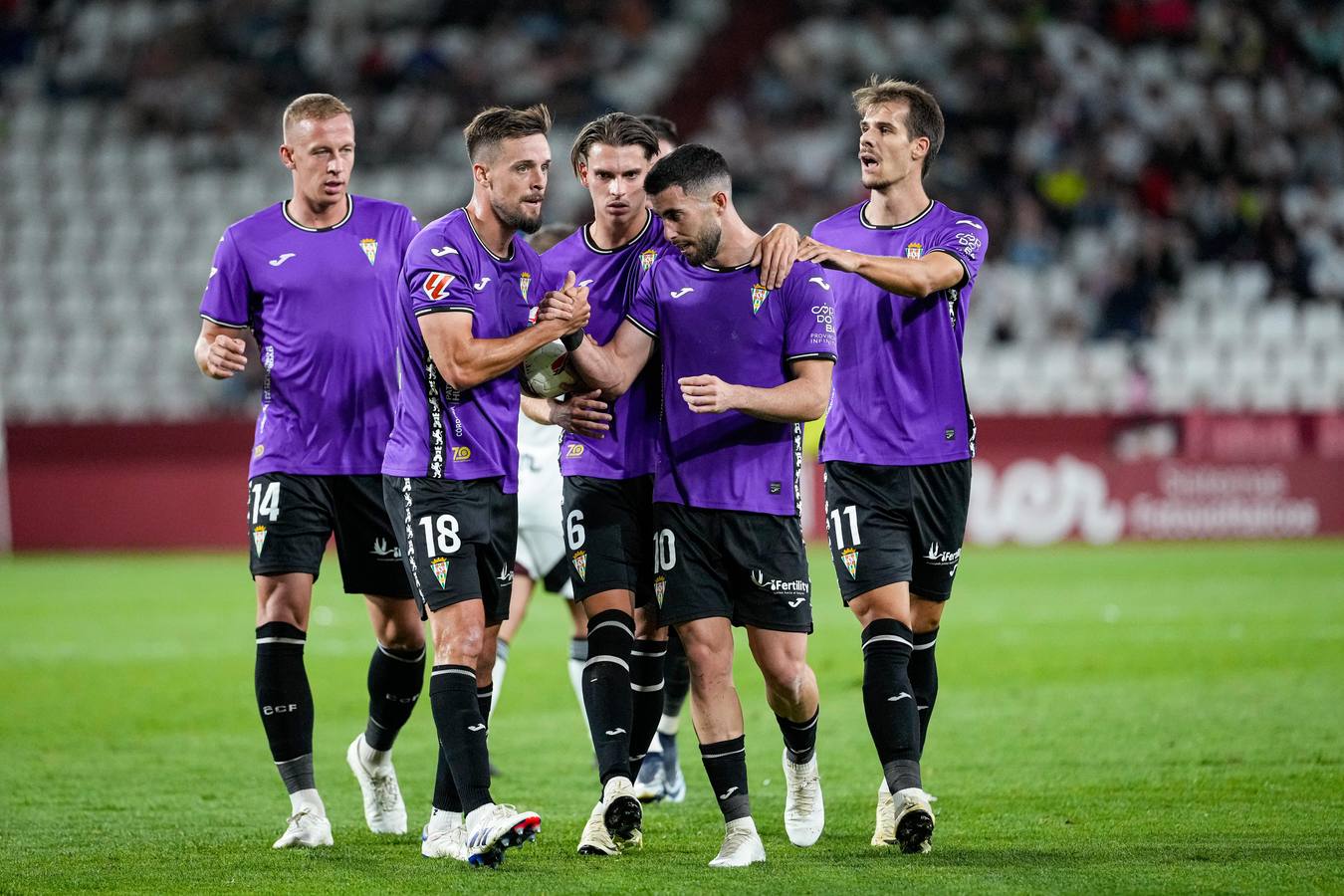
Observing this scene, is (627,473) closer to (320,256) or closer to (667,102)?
(320,256)

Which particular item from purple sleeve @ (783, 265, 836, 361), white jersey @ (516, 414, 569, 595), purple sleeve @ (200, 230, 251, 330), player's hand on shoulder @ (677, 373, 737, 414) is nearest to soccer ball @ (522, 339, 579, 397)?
player's hand on shoulder @ (677, 373, 737, 414)

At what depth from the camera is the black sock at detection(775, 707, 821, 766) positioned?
237 inches

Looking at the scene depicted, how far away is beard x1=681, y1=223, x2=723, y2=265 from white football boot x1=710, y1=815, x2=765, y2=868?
6.15 feet

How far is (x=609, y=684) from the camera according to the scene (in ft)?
19.4

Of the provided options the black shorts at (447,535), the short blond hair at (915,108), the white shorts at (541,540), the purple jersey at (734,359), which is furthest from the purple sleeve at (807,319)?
the white shorts at (541,540)

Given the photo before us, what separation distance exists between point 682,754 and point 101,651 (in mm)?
5676

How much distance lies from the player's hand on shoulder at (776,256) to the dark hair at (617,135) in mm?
714

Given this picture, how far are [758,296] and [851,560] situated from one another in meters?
1.02

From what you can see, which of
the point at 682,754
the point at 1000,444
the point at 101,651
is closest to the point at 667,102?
the point at 1000,444

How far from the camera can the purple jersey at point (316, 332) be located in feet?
20.9

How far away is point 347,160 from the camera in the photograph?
21.4 feet

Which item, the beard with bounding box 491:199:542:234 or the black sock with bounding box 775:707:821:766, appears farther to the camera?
the black sock with bounding box 775:707:821:766

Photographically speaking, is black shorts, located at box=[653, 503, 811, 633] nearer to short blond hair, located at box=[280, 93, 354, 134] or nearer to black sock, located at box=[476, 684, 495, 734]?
black sock, located at box=[476, 684, 495, 734]

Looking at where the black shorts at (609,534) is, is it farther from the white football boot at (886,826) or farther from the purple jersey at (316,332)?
the white football boot at (886,826)
